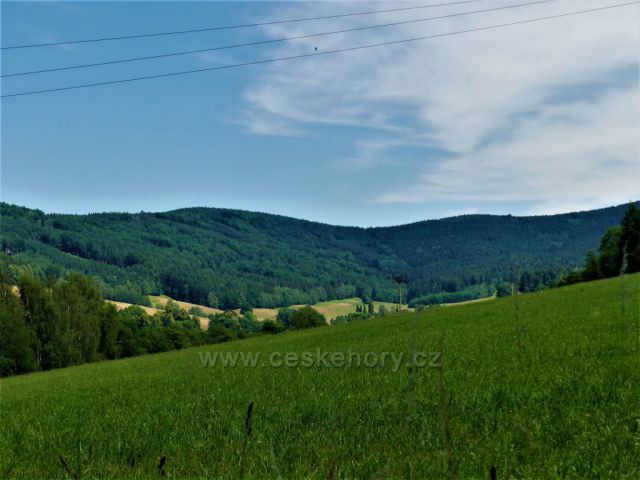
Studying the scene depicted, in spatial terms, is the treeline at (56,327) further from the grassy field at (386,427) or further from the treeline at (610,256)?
the treeline at (610,256)

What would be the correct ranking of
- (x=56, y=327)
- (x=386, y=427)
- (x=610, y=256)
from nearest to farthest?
(x=386, y=427) < (x=56, y=327) < (x=610, y=256)

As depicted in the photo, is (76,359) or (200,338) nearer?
(76,359)

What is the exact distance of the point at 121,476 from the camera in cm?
628

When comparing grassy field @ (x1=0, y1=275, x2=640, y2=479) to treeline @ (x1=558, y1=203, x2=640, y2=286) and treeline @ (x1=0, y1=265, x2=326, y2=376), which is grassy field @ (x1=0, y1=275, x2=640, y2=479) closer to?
treeline @ (x1=0, y1=265, x2=326, y2=376)

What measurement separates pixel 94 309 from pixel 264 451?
300 ft

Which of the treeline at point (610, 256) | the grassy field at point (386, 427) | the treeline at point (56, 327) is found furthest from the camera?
the treeline at point (610, 256)

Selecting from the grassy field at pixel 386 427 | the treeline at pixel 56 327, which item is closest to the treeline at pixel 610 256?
the grassy field at pixel 386 427

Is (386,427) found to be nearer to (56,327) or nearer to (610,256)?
(56,327)

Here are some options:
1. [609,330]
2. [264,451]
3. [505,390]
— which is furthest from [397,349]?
[264,451]

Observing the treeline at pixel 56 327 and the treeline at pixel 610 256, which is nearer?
the treeline at pixel 56 327

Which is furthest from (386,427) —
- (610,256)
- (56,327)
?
(610,256)

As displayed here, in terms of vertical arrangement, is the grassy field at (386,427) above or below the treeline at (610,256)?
below

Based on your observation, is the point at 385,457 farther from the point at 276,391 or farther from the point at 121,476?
the point at 276,391

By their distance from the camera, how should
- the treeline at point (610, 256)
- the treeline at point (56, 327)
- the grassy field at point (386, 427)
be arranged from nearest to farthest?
the grassy field at point (386, 427) → the treeline at point (56, 327) → the treeline at point (610, 256)
